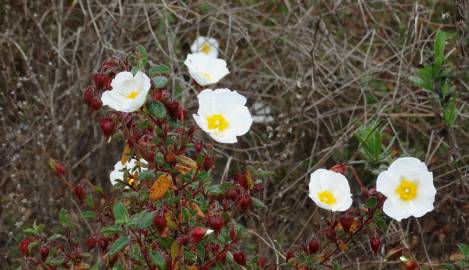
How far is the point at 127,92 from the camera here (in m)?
1.70

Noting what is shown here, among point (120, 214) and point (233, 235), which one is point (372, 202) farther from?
point (120, 214)

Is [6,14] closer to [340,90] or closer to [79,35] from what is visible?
[79,35]

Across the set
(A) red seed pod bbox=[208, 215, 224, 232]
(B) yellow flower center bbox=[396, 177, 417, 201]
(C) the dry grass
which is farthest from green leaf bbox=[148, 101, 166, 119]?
(C) the dry grass

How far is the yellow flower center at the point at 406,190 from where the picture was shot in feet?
6.05

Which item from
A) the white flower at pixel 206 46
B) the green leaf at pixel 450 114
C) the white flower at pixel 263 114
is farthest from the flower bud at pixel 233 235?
the white flower at pixel 206 46

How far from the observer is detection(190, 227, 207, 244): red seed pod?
165cm

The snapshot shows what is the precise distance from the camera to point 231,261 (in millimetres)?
1890

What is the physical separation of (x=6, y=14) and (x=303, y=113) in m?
1.23

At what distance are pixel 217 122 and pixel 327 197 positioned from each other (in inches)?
12.7

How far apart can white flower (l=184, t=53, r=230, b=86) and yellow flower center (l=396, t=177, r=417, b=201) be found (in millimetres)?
524

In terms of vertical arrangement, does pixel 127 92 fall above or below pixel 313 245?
above

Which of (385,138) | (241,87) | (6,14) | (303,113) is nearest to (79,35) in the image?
(6,14)

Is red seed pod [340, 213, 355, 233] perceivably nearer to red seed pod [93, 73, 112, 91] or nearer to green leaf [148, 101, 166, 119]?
green leaf [148, 101, 166, 119]

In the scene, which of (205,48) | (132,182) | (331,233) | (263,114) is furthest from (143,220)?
(205,48)
